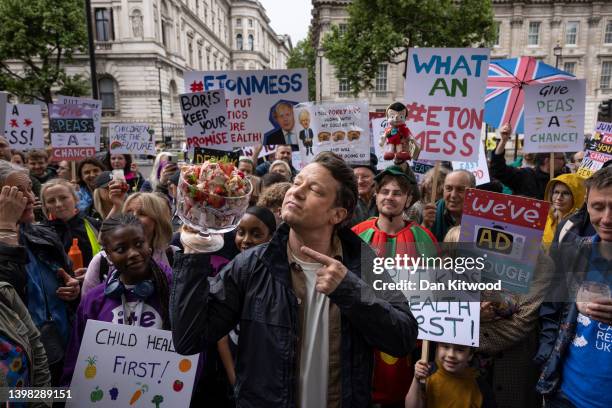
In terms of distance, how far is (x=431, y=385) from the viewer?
7.80ft

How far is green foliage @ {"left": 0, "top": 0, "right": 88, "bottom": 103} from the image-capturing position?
27.1m

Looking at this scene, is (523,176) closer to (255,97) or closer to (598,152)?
(598,152)

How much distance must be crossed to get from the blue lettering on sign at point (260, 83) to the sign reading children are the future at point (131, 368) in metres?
3.95

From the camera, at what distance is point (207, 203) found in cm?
168

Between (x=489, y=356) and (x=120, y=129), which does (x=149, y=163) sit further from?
(x=489, y=356)

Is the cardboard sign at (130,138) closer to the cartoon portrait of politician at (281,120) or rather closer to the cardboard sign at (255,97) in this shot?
the cardboard sign at (255,97)

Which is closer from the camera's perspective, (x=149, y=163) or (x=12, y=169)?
(x=12, y=169)

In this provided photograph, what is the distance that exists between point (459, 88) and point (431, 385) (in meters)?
2.85

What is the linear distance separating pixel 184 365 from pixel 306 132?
3556mm

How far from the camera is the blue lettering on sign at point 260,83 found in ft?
18.1

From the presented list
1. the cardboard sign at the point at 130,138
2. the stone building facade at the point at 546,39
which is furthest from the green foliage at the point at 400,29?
the cardboard sign at the point at 130,138

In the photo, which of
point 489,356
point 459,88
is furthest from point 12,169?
point 459,88

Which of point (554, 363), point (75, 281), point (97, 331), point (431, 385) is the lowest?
point (431, 385)

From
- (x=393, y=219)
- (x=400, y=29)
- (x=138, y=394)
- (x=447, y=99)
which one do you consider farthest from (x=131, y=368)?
(x=400, y=29)
